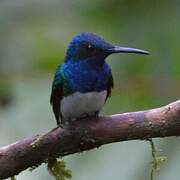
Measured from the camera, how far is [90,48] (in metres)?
3.72

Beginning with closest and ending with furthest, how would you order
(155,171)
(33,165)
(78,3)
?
(33,165)
(155,171)
(78,3)

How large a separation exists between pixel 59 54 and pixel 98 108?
141 centimetres

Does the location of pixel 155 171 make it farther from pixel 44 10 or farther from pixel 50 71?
pixel 44 10

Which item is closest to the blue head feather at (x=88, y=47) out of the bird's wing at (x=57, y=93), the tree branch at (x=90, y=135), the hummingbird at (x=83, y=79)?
the hummingbird at (x=83, y=79)

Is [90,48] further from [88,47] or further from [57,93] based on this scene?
[57,93]

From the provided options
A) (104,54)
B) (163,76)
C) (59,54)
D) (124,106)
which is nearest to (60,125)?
(104,54)

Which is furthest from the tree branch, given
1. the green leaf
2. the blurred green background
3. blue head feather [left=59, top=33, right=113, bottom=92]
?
the blurred green background

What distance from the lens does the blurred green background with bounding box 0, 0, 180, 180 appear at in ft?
13.3

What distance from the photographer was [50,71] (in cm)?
472

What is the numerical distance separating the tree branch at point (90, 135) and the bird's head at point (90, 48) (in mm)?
443

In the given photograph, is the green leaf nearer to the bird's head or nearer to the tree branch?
the tree branch

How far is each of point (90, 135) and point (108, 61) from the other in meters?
1.46

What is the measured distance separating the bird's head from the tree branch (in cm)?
44

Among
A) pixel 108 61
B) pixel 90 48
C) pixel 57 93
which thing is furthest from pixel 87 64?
pixel 108 61
